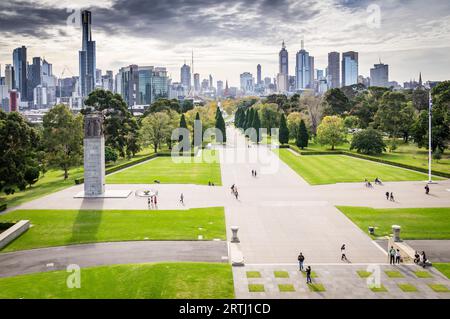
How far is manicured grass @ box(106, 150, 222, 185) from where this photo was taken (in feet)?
166

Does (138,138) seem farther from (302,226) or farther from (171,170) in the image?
(302,226)

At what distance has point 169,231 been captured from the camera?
29953 mm

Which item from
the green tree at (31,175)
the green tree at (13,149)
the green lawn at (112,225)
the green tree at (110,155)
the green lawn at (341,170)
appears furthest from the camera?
the green tree at (110,155)

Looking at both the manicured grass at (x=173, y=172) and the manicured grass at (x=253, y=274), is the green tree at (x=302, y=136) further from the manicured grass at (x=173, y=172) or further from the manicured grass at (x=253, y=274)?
the manicured grass at (x=253, y=274)

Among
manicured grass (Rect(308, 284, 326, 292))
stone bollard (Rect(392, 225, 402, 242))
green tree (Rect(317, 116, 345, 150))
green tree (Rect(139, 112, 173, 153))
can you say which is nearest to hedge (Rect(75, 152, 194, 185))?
green tree (Rect(139, 112, 173, 153))

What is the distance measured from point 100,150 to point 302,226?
69.8 ft

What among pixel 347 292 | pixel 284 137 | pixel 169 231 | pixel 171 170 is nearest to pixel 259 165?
pixel 171 170

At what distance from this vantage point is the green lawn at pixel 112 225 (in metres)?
28.5

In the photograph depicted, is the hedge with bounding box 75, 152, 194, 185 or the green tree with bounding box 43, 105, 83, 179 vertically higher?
the green tree with bounding box 43, 105, 83, 179

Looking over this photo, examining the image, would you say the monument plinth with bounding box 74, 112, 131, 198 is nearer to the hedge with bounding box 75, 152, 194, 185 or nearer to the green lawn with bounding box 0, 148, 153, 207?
the green lawn with bounding box 0, 148, 153, 207

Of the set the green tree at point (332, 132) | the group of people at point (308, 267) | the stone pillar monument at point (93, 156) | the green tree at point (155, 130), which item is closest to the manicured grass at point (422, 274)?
the group of people at point (308, 267)

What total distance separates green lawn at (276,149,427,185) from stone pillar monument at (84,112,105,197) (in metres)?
22.3

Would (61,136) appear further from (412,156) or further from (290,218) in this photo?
(412,156)

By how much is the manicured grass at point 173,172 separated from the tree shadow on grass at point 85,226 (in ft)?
47.3
